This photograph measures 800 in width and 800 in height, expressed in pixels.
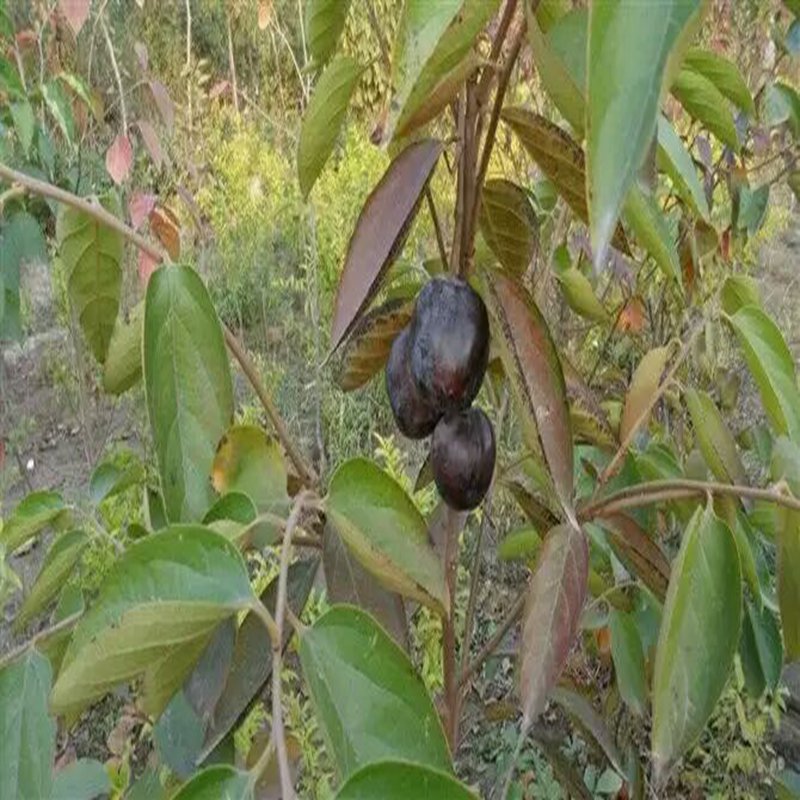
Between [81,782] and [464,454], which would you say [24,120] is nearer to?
[81,782]

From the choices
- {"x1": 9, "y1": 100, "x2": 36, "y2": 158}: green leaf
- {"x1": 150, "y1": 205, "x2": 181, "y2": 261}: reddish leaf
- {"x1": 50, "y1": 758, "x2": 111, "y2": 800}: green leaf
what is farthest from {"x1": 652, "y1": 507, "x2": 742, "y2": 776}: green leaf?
{"x1": 9, "y1": 100, "x2": 36, "y2": 158}: green leaf

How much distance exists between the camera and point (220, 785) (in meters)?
0.38

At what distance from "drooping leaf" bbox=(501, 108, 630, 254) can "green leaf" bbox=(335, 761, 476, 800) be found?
27 cm

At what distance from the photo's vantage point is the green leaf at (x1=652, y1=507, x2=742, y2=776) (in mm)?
483

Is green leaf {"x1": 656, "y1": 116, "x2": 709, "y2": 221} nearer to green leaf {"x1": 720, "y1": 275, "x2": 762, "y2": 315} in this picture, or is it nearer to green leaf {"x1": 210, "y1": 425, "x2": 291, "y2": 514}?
green leaf {"x1": 720, "y1": 275, "x2": 762, "y2": 315}

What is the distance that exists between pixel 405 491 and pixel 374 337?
118 millimetres

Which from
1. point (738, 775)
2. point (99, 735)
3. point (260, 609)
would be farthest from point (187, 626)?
point (99, 735)

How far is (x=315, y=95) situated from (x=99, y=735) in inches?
62.9

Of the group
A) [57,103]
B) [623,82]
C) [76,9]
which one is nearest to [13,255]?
[76,9]

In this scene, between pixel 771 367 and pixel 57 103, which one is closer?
pixel 771 367

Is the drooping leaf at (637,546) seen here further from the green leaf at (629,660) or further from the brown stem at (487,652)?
the green leaf at (629,660)

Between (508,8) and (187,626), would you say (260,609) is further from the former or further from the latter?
(508,8)

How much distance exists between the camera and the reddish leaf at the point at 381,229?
0.47 metres

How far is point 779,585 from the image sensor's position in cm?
55
